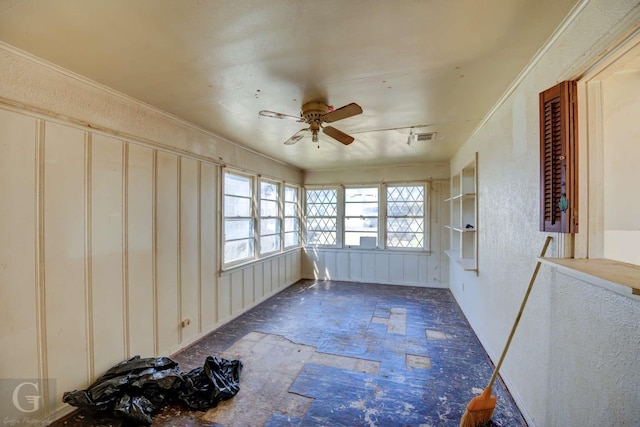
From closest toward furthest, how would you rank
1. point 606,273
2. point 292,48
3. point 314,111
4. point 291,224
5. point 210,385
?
1. point 606,273
2. point 292,48
3. point 210,385
4. point 314,111
5. point 291,224

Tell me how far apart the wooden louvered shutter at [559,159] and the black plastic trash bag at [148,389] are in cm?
252

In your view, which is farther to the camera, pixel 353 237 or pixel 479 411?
pixel 353 237

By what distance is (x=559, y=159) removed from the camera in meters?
1.39

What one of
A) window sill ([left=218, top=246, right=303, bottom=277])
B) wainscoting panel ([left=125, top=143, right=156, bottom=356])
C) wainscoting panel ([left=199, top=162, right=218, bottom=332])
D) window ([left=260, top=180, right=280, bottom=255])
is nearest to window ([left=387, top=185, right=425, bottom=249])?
window sill ([left=218, top=246, right=303, bottom=277])

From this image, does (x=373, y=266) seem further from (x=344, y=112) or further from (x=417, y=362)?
(x=344, y=112)

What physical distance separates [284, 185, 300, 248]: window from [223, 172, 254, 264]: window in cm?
122

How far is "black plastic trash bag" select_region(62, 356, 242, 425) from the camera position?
1.82 meters

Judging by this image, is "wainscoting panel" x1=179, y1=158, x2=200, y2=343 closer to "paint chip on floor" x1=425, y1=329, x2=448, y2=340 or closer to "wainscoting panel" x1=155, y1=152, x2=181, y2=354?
"wainscoting panel" x1=155, y1=152, x2=181, y2=354

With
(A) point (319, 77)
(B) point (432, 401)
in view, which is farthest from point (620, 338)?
(A) point (319, 77)

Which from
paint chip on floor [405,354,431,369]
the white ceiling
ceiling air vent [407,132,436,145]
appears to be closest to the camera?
the white ceiling

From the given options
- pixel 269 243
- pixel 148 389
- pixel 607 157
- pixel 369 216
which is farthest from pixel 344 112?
pixel 369 216

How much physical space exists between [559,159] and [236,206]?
3492 mm

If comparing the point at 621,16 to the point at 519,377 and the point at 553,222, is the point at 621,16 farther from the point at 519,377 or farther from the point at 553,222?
the point at 519,377

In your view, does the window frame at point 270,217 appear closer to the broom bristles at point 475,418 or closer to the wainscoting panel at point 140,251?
the wainscoting panel at point 140,251
